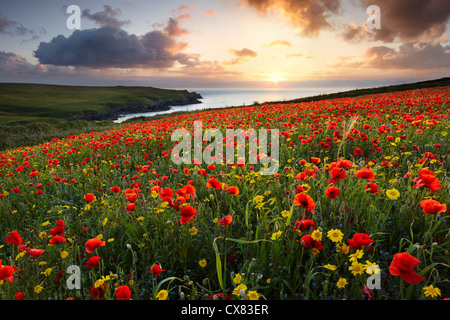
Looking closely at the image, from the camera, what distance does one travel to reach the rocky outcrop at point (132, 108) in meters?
60.9

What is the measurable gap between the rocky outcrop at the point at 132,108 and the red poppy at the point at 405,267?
210ft

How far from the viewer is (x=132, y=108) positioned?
80812 mm

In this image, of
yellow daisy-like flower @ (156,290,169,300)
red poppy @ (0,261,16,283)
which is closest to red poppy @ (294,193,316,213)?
yellow daisy-like flower @ (156,290,169,300)

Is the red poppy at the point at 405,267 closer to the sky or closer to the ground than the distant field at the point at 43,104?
closer to the ground

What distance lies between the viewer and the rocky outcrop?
60.9 metres

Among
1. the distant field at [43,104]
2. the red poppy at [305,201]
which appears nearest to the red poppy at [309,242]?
the red poppy at [305,201]

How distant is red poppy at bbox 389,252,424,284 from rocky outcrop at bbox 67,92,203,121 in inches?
2518

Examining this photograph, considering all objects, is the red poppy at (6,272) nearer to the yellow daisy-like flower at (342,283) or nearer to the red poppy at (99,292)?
the red poppy at (99,292)

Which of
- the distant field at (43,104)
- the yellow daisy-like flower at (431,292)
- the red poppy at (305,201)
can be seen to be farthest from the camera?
the distant field at (43,104)

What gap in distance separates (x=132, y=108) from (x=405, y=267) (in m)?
87.6

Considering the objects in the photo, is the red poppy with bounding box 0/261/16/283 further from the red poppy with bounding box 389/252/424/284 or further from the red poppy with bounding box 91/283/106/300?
the red poppy with bounding box 389/252/424/284

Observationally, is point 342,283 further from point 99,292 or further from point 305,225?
point 99,292
